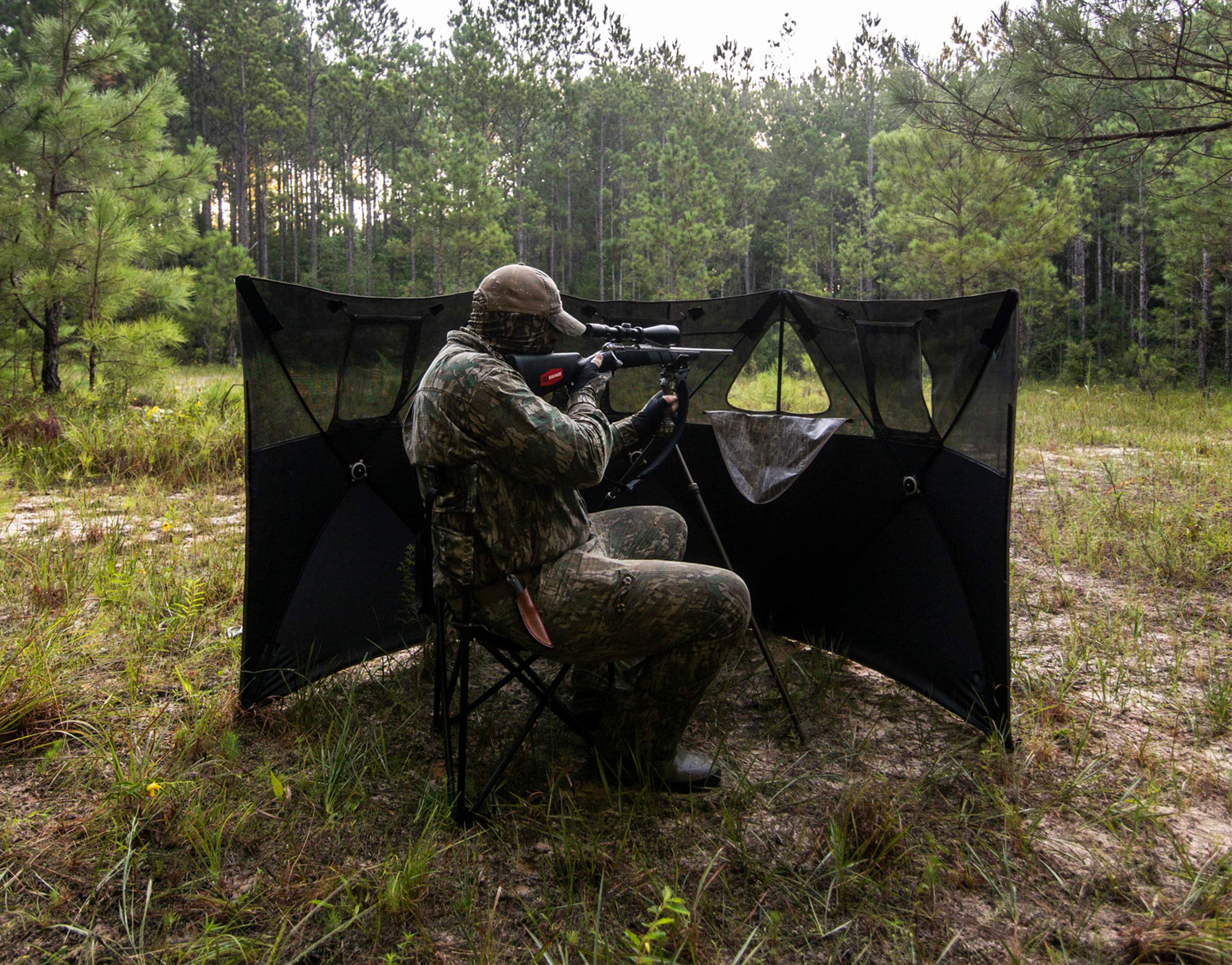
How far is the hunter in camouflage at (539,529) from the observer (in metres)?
2.04

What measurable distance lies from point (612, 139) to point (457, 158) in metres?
16.1

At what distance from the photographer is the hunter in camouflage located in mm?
2045

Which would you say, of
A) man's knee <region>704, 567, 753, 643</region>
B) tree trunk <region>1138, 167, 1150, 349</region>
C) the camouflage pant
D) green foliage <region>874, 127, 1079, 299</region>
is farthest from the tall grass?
tree trunk <region>1138, 167, 1150, 349</region>

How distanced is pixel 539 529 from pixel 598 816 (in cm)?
86

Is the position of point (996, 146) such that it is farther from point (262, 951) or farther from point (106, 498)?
point (106, 498)

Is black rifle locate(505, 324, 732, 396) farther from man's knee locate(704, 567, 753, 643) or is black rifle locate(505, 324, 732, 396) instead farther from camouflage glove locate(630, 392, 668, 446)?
man's knee locate(704, 567, 753, 643)

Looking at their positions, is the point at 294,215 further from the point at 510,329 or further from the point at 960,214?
the point at 510,329

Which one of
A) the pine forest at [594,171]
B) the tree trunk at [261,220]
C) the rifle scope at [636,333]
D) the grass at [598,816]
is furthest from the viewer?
the tree trunk at [261,220]

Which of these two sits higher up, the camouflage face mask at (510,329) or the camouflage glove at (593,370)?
the camouflage face mask at (510,329)

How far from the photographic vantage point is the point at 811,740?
2.72m

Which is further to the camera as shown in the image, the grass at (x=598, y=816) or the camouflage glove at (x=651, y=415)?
the camouflage glove at (x=651, y=415)

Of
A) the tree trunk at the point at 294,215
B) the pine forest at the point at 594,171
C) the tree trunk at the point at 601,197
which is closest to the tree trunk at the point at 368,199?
the pine forest at the point at 594,171

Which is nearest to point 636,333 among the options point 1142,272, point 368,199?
point 1142,272

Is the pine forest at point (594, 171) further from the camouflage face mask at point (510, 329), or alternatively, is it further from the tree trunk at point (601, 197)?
the camouflage face mask at point (510, 329)
